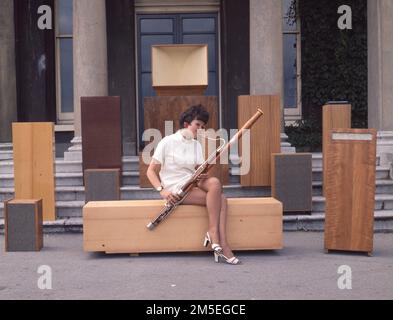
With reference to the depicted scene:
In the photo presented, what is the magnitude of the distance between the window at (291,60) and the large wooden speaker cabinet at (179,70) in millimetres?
5108

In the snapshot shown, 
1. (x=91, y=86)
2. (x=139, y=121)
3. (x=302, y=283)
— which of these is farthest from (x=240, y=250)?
(x=139, y=121)

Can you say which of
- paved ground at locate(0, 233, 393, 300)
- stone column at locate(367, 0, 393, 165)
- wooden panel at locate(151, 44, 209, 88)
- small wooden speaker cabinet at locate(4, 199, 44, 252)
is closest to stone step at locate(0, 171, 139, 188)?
wooden panel at locate(151, 44, 209, 88)

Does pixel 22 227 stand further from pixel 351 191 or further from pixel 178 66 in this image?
pixel 351 191

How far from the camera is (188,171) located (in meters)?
7.27

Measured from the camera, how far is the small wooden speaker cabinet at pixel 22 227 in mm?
7660

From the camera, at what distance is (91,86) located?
10688 millimetres

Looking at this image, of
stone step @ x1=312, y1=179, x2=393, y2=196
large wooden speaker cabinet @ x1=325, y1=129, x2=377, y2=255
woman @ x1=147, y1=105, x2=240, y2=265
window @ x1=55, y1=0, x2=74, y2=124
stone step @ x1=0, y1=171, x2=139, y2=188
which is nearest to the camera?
woman @ x1=147, y1=105, x2=240, y2=265

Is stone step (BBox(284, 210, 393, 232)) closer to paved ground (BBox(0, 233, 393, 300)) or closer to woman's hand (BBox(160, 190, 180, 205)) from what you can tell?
paved ground (BBox(0, 233, 393, 300))

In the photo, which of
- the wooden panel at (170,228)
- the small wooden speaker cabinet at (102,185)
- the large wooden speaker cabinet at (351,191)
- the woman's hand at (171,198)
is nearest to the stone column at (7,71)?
the small wooden speaker cabinet at (102,185)

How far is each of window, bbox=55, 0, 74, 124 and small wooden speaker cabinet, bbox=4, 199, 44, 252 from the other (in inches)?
256

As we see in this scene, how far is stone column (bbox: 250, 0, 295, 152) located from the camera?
1066 cm
